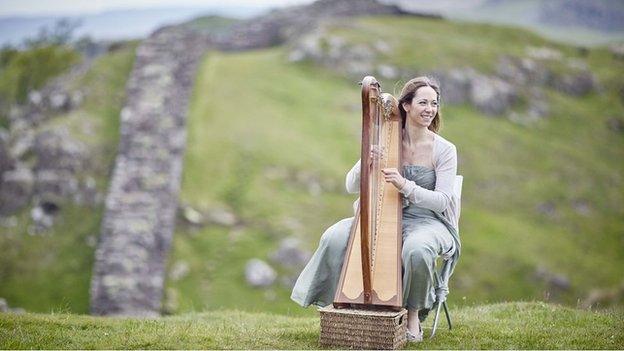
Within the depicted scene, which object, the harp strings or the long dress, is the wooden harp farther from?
the long dress

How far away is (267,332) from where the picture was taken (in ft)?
23.1

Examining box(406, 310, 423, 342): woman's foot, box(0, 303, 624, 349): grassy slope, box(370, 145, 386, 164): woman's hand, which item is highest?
box(370, 145, 386, 164): woman's hand

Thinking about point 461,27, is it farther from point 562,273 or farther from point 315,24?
point 562,273

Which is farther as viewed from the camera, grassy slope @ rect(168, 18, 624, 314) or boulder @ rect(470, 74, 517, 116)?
boulder @ rect(470, 74, 517, 116)

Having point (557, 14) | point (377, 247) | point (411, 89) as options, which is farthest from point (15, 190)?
point (557, 14)

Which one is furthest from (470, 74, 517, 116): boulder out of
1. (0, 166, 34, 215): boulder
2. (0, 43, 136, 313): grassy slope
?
(0, 166, 34, 215): boulder

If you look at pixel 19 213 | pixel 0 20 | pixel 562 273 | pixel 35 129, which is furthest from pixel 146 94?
pixel 562 273

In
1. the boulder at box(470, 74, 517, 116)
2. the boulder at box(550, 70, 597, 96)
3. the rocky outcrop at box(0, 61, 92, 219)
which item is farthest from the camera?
the boulder at box(550, 70, 597, 96)

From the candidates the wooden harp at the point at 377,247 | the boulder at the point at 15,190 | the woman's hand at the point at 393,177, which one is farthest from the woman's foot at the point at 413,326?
the boulder at the point at 15,190

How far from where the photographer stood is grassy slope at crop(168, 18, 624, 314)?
17.6m

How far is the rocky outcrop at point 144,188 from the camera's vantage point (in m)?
15.7

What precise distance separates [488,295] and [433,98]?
11.9m

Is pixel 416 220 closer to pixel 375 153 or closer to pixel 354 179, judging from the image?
pixel 354 179

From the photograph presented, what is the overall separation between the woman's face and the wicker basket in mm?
1661
